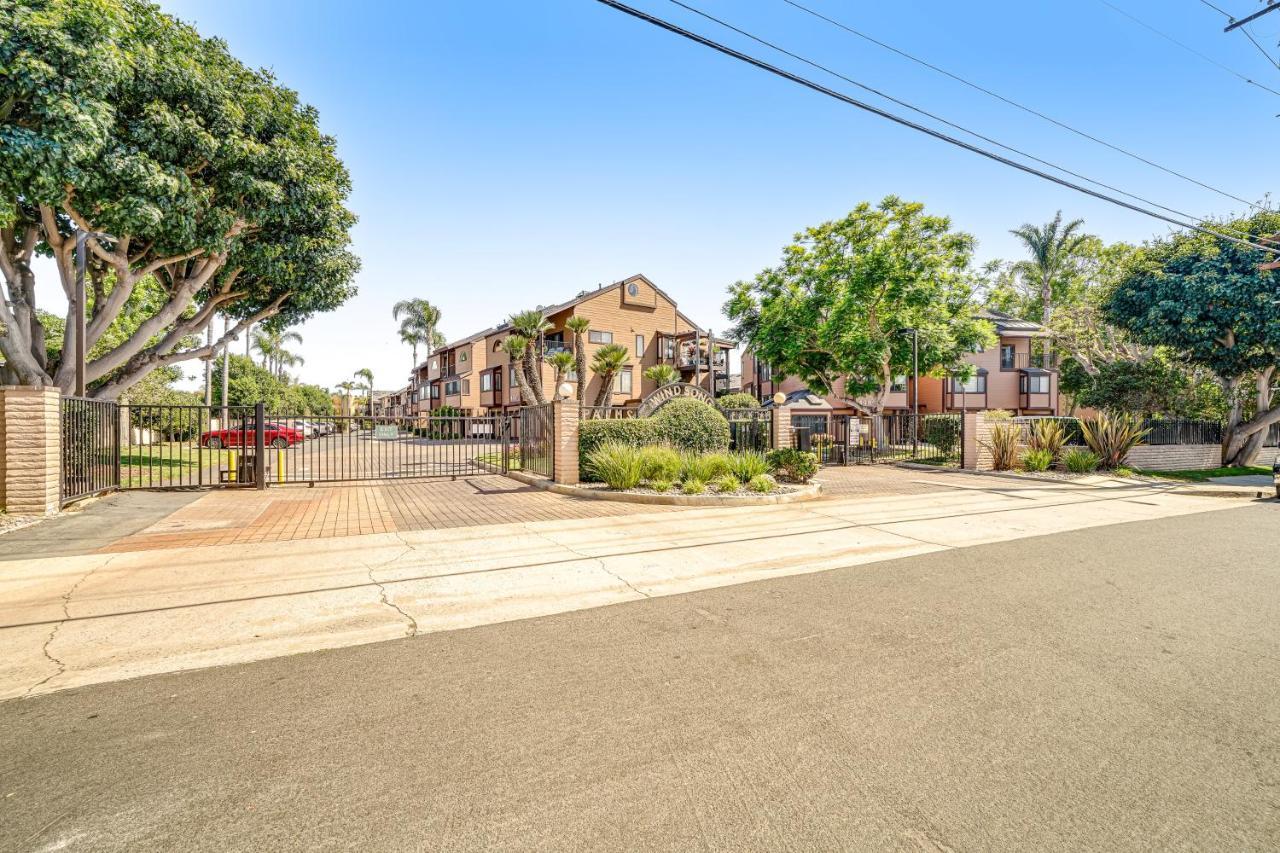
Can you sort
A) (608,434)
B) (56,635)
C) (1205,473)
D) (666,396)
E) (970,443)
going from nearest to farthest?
(56,635) → (608,434) → (666,396) → (1205,473) → (970,443)

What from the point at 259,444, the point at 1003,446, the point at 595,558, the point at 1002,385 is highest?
the point at 1002,385

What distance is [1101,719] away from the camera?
→ 3.06 metres

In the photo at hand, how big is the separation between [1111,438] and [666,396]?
14.2 metres

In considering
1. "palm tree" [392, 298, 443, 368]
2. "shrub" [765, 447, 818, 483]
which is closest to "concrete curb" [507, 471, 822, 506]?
"shrub" [765, 447, 818, 483]

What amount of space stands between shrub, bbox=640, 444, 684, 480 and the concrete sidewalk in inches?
94.6

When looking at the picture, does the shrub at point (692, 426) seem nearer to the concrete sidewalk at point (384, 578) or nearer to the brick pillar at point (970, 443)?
the concrete sidewalk at point (384, 578)

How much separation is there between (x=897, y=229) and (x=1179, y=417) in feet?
42.7

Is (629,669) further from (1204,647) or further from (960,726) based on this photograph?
(1204,647)

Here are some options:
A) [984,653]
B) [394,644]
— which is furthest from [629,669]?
[984,653]

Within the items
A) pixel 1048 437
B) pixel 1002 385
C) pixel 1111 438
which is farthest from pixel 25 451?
pixel 1002 385

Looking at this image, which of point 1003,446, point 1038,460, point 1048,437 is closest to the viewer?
point 1038,460

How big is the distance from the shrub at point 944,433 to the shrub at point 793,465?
35.1 ft

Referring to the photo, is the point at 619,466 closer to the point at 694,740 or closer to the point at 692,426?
the point at 692,426

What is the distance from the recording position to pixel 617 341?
39.4 meters
